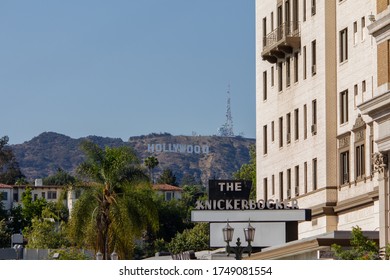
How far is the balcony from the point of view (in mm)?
86938

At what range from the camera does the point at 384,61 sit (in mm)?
50250

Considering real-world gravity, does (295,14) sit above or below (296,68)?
above

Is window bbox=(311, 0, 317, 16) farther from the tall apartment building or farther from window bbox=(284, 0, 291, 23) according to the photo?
window bbox=(284, 0, 291, 23)

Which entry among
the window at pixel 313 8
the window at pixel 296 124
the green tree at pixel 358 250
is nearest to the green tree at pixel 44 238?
the window at pixel 296 124

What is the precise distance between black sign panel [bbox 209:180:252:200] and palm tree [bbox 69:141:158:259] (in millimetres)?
8866

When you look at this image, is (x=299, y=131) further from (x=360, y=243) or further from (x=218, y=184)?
(x=360, y=243)

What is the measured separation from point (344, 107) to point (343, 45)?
360cm

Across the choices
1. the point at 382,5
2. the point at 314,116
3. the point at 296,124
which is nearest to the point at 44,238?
the point at 296,124

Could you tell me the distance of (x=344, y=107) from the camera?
7881 cm

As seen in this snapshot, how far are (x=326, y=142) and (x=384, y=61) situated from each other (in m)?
30.1

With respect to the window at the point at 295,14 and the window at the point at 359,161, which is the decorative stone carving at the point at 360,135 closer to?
the window at the point at 359,161

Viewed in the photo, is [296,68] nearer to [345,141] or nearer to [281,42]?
[281,42]

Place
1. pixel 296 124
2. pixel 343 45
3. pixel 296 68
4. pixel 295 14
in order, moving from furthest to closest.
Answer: pixel 295 14 → pixel 296 68 → pixel 296 124 → pixel 343 45

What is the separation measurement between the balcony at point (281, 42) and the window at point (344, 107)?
882 centimetres
